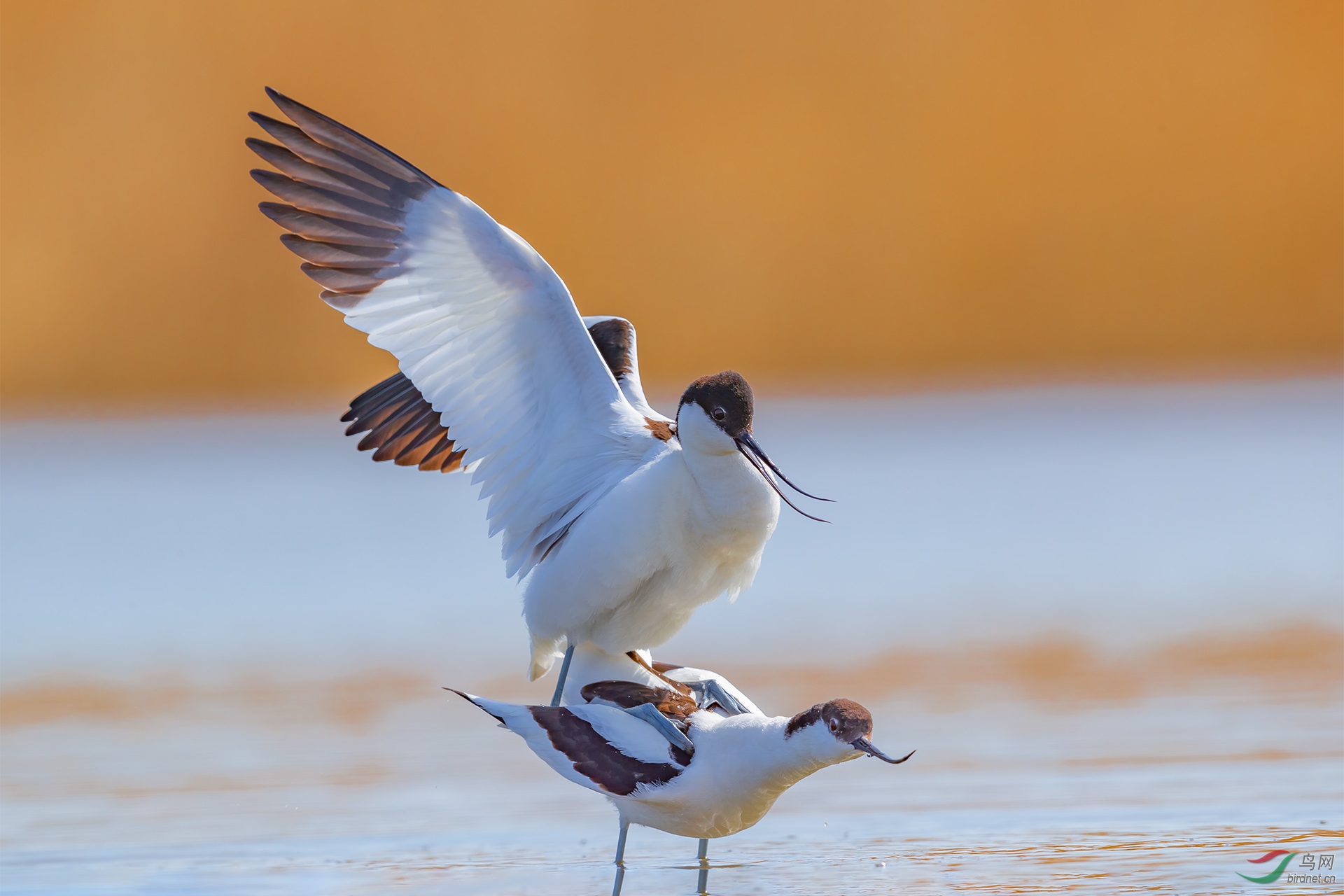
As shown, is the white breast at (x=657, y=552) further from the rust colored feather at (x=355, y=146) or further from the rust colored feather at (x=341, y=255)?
the rust colored feather at (x=355, y=146)

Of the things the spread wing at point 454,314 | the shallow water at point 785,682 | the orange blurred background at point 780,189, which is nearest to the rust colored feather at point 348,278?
the spread wing at point 454,314

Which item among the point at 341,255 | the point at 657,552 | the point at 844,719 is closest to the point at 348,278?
the point at 341,255

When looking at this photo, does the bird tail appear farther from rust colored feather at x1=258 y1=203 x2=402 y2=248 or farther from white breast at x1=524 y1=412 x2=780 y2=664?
rust colored feather at x1=258 y1=203 x2=402 y2=248

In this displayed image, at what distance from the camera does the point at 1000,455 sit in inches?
592

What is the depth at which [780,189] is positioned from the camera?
73.2 ft

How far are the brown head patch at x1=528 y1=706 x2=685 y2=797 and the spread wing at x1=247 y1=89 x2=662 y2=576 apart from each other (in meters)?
0.87

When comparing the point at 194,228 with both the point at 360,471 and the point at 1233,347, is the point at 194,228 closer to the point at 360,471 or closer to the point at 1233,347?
the point at 360,471

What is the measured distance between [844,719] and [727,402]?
1019mm

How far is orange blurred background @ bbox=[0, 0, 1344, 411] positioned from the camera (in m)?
20.8

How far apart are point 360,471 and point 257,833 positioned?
10.3 meters

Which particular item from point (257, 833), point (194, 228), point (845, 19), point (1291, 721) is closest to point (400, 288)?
point (257, 833)

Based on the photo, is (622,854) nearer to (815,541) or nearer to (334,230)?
(334,230)

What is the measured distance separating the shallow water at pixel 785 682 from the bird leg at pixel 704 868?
3 cm

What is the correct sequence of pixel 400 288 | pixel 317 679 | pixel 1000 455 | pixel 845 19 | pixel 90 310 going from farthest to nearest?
pixel 845 19 < pixel 90 310 < pixel 1000 455 < pixel 317 679 < pixel 400 288
